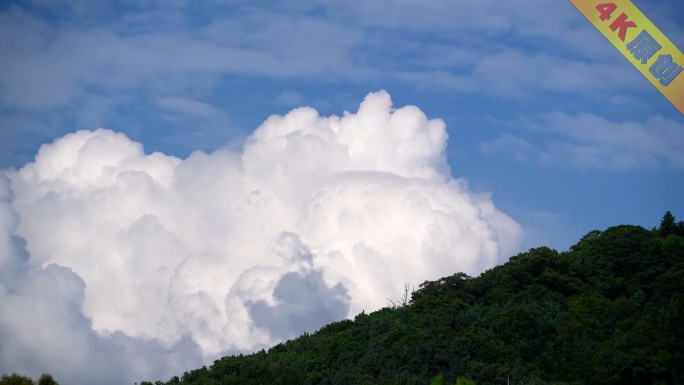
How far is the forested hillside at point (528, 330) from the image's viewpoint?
66562mm

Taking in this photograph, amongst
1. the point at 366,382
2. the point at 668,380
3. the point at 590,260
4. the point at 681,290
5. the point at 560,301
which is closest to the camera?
the point at 668,380

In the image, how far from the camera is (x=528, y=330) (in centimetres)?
7388

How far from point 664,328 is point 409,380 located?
19.0 m

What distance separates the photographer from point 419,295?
9112 centimetres

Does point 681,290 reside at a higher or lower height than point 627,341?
higher

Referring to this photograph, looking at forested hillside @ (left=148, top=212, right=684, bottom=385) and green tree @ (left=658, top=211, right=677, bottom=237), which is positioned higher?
green tree @ (left=658, top=211, right=677, bottom=237)

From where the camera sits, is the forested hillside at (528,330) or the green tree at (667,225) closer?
the forested hillside at (528,330)

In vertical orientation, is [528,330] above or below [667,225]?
below

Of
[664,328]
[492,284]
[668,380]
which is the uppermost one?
[492,284]

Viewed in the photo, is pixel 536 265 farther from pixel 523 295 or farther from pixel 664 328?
pixel 664 328

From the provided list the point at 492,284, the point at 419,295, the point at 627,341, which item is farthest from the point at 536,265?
the point at 627,341

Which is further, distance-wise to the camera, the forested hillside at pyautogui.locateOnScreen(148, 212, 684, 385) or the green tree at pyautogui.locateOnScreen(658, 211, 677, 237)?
the green tree at pyautogui.locateOnScreen(658, 211, 677, 237)

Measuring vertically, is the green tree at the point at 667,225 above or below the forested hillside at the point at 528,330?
above

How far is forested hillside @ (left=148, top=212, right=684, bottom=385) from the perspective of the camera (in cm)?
6656
